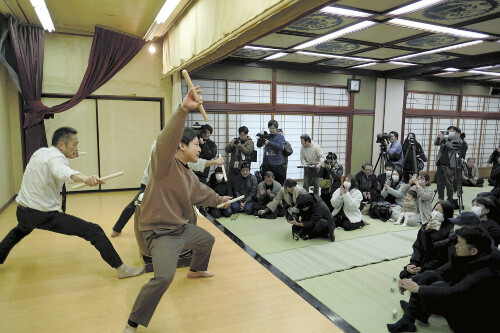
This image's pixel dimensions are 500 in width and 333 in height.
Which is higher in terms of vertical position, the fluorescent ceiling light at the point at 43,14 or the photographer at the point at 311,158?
the fluorescent ceiling light at the point at 43,14

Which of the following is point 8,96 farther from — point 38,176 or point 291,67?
point 291,67

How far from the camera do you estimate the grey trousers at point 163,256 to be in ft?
6.64

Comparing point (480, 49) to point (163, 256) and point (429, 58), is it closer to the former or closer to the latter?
point (429, 58)

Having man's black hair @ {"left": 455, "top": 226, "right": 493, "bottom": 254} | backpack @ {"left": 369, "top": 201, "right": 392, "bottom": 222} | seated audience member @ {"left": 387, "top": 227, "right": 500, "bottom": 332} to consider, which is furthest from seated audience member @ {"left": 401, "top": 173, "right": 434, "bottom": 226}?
man's black hair @ {"left": 455, "top": 226, "right": 493, "bottom": 254}

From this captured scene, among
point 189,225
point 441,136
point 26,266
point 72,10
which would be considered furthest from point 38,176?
point 441,136

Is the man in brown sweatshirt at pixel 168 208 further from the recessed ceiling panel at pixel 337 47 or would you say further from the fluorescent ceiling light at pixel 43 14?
the recessed ceiling panel at pixel 337 47

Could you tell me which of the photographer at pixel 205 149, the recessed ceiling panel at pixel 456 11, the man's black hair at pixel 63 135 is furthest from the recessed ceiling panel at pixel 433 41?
the man's black hair at pixel 63 135

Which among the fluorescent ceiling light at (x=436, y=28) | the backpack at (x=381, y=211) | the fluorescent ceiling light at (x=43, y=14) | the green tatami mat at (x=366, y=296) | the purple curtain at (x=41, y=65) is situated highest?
the fluorescent ceiling light at (x=43, y=14)

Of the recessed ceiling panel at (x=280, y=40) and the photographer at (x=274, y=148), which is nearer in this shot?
the recessed ceiling panel at (x=280, y=40)

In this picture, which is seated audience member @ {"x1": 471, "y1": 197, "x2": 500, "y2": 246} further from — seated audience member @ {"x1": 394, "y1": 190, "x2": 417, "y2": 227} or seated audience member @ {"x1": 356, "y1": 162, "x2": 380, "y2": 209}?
seated audience member @ {"x1": 356, "y1": 162, "x2": 380, "y2": 209}

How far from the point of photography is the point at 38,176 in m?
2.67

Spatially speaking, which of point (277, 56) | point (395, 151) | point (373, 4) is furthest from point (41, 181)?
point (395, 151)

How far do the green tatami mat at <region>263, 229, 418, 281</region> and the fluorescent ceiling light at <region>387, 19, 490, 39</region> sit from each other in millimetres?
2882

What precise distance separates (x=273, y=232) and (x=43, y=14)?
4419 millimetres
